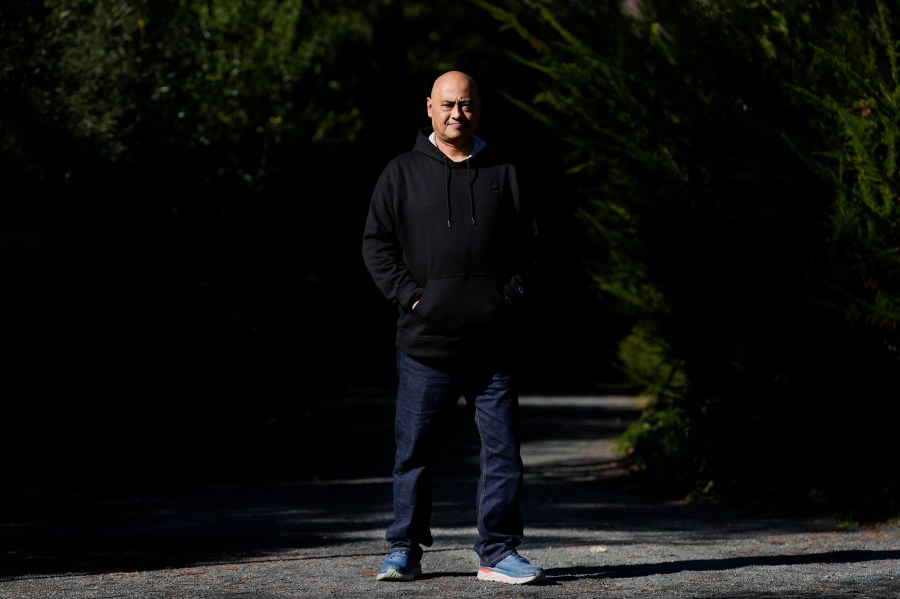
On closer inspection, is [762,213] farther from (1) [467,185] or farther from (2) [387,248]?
(2) [387,248]

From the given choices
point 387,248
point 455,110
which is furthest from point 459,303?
point 455,110

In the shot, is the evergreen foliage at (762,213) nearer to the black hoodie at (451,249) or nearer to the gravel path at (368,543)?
the gravel path at (368,543)

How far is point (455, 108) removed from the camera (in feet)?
18.7

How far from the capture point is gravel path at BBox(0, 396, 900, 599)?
558cm

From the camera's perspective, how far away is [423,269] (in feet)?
18.6

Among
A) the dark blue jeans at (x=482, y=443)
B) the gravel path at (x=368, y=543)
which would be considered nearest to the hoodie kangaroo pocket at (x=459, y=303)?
the dark blue jeans at (x=482, y=443)

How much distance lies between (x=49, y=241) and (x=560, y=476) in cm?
419

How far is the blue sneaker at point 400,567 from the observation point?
5688 mm

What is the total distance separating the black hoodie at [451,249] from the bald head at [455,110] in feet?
0.22

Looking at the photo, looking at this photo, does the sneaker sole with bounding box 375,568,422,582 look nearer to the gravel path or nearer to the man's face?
the gravel path

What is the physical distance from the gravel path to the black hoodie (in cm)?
98

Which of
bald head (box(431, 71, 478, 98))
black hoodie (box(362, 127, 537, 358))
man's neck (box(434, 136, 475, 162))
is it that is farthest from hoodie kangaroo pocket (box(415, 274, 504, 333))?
bald head (box(431, 71, 478, 98))

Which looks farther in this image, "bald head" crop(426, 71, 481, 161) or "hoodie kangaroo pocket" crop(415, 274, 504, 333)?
"bald head" crop(426, 71, 481, 161)

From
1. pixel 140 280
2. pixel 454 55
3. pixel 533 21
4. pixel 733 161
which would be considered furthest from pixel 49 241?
pixel 454 55
